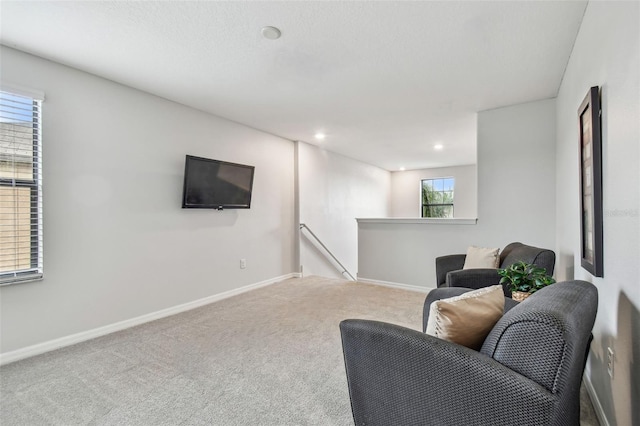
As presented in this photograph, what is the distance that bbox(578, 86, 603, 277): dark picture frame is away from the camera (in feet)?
5.12

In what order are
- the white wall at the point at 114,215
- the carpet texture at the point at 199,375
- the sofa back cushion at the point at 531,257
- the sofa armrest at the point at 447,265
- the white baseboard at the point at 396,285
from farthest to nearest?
the white baseboard at the point at 396,285
the sofa armrest at the point at 447,265
the white wall at the point at 114,215
the sofa back cushion at the point at 531,257
the carpet texture at the point at 199,375

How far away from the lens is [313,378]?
80.1 inches

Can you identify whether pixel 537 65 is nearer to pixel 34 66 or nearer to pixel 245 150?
pixel 245 150

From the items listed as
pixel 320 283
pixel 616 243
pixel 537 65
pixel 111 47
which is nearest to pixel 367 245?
pixel 320 283

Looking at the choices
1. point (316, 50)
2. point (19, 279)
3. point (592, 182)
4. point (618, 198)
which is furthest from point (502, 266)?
point (19, 279)

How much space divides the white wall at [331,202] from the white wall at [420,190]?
1284mm

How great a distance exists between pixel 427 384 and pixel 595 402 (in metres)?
1.37

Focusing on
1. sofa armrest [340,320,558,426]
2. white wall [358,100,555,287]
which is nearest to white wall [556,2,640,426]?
sofa armrest [340,320,558,426]

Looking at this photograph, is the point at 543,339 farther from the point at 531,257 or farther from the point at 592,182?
the point at 531,257

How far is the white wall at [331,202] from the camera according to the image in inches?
211

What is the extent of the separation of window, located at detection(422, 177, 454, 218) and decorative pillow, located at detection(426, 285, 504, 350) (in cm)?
743

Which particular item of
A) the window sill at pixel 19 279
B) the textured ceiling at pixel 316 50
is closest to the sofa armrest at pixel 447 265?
the textured ceiling at pixel 316 50

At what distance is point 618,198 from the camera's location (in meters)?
1.33

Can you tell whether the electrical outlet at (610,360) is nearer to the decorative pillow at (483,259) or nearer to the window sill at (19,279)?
the decorative pillow at (483,259)
